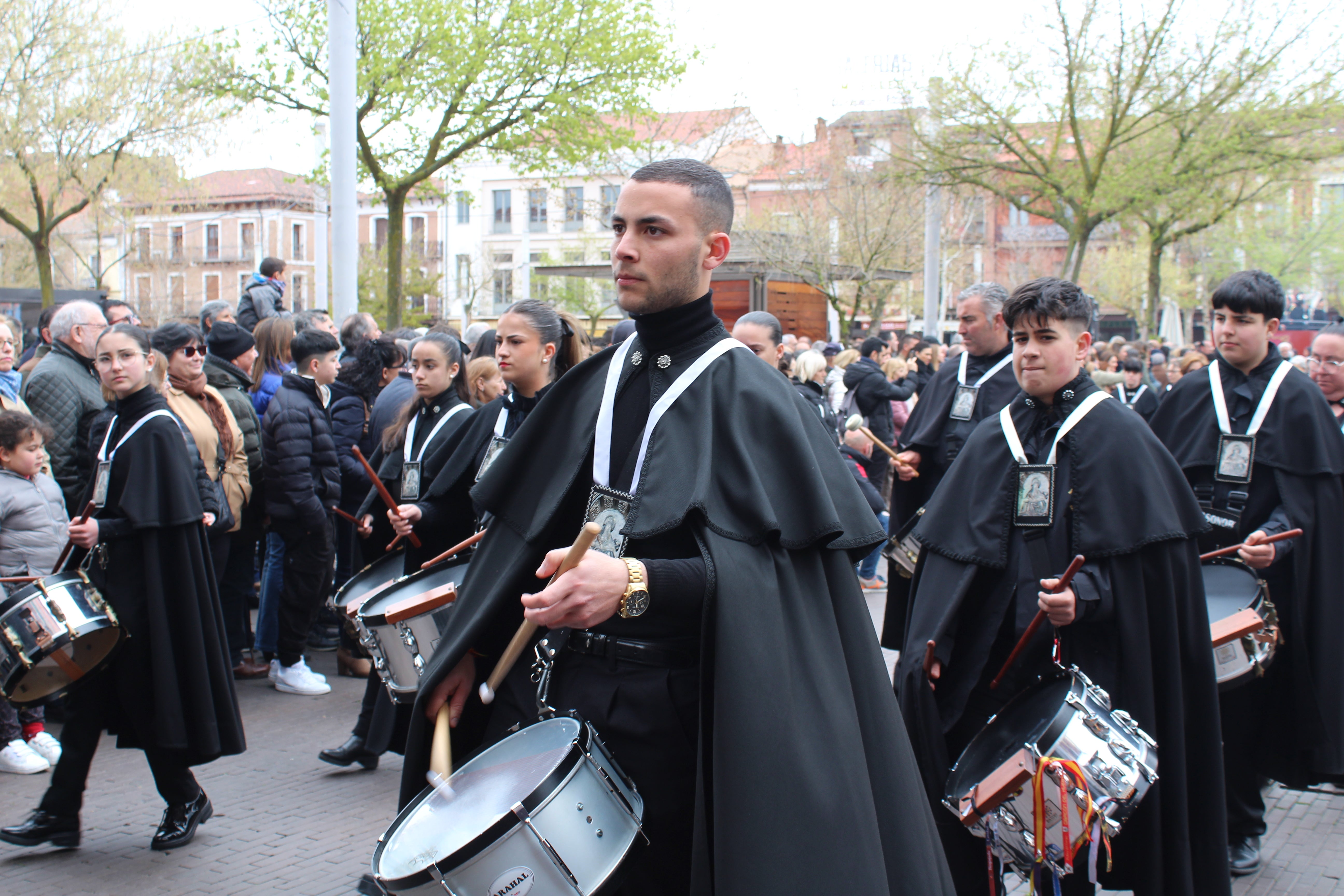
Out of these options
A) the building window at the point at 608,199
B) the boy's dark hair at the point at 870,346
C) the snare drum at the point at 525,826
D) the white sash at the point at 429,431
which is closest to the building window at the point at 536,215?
the building window at the point at 608,199

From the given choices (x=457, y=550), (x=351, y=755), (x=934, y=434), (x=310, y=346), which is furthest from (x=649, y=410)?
(x=310, y=346)

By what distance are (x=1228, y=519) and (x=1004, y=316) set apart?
177 cm

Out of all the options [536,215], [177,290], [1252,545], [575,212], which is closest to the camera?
[1252,545]

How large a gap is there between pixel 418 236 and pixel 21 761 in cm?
5786

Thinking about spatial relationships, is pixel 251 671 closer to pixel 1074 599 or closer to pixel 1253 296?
pixel 1074 599

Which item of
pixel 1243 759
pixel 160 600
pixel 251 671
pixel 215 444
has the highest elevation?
pixel 215 444

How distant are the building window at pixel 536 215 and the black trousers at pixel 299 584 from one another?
164ft

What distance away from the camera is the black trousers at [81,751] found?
15.1 ft

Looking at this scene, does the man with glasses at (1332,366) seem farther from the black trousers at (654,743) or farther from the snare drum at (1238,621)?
the black trousers at (654,743)

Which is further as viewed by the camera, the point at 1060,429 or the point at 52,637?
the point at 52,637

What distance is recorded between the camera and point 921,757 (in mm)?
3619

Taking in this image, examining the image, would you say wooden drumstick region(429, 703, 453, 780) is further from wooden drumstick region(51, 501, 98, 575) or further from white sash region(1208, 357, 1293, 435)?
white sash region(1208, 357, 1293, 435)

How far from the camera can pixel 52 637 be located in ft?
14.0

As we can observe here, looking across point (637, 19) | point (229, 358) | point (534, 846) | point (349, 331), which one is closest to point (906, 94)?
point (637, 19)
